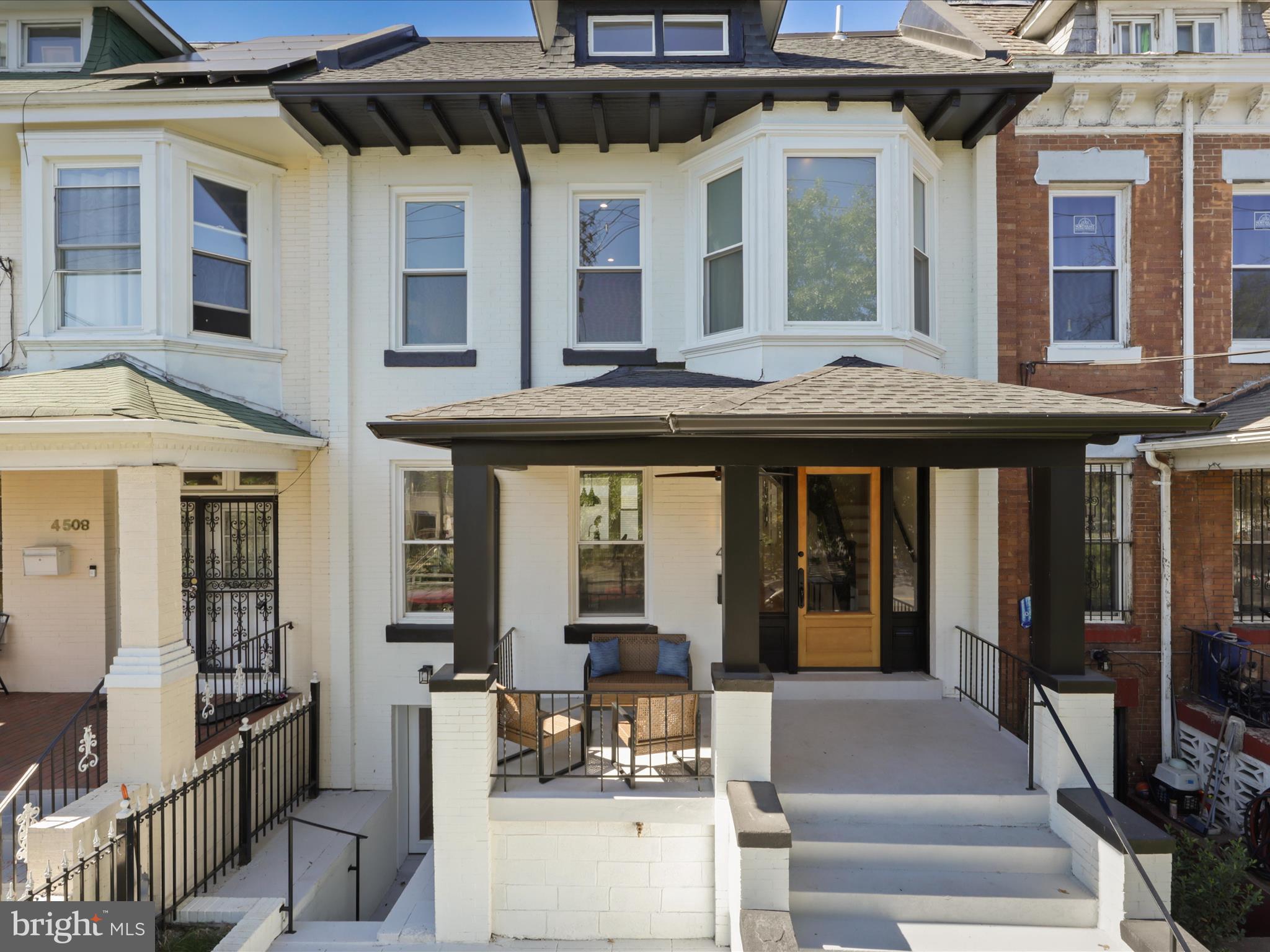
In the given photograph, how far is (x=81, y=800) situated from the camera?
17.2 feet

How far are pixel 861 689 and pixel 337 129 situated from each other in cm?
865

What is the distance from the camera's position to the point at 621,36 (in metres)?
7.66

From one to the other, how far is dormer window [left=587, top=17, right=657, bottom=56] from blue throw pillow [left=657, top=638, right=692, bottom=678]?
6816 millimetres

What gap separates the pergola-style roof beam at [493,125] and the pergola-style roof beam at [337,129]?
159 centimetres

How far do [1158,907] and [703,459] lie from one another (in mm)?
4295

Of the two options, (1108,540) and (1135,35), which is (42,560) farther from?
(1135,35)

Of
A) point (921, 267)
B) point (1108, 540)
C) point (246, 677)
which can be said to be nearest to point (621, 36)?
point (921, 267)

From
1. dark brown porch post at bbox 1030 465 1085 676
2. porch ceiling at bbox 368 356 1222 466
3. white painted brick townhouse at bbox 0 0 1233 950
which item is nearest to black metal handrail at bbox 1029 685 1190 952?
white painted brick townhouse at bbox 0 0 1233 950

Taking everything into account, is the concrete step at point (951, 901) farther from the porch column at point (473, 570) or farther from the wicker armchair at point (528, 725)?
the porch column at point (473, 570)

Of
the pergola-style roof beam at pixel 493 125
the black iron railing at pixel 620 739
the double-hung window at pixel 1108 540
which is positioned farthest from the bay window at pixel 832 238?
the black iron railing at pixel 620 739

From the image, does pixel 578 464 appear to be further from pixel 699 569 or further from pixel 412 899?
pixel 412 899

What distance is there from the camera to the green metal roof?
18.7 ft

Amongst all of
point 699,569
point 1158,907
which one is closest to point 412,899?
point 699,569

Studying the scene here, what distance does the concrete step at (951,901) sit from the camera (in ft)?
15.0
